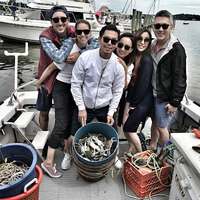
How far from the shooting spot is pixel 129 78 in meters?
2.13

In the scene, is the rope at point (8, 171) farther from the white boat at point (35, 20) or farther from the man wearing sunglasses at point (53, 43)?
the white boat at point (35, 20)

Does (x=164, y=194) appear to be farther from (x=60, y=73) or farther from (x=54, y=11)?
(x=54, y=11)

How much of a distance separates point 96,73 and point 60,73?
0.49 meters

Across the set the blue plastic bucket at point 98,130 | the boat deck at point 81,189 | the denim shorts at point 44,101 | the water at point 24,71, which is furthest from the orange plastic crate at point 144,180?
the water at point 24,71

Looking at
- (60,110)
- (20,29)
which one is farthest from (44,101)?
(20,29)

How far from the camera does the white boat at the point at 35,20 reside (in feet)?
39.1

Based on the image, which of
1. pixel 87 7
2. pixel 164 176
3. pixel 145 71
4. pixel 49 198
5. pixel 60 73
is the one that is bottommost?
pixel 49 198

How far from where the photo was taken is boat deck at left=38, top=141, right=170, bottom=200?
1975mm

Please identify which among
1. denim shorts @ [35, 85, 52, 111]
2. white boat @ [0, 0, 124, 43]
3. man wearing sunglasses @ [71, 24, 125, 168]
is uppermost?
white boat @ [0, 0, 124, 43]

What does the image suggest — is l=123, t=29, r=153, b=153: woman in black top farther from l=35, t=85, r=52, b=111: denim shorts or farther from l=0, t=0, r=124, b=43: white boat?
l=0, t=0, r=124, b=43: white boat

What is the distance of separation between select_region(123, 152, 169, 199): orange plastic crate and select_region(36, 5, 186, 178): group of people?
402mm

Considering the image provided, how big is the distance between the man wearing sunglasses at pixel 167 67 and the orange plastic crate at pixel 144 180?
0.63 m

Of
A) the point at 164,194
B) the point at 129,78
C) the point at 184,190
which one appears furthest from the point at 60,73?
the point at 164,194

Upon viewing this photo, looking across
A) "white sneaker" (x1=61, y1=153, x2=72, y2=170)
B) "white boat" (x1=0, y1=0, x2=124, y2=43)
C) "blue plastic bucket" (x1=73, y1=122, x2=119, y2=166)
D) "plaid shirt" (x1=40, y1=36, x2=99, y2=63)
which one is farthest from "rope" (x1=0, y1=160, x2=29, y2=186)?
"white boat" (x1=0, y1=0, x2=124, y2=43)
